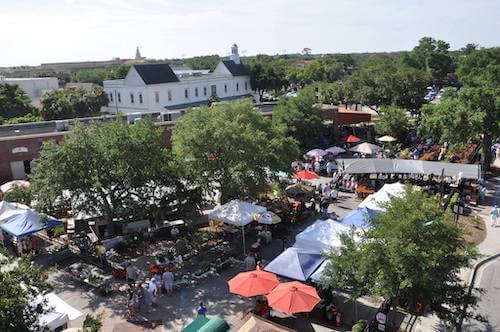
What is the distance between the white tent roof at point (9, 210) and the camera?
18930mm

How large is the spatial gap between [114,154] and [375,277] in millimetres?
10794

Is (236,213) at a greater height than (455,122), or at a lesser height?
lesser

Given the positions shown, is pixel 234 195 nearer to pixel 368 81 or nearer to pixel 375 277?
pixel 375 277

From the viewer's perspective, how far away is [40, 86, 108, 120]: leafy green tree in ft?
199

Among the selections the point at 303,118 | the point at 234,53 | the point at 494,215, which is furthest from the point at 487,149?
the point at 234,53

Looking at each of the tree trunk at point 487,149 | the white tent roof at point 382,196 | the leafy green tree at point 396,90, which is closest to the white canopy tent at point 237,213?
the white tent roof at point 382,196

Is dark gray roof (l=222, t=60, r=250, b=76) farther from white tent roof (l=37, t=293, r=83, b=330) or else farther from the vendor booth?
the vendor booth

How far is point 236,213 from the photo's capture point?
1894 centimetres

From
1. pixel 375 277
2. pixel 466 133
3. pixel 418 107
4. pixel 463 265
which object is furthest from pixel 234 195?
pixel 418 107

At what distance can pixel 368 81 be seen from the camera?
52781mm

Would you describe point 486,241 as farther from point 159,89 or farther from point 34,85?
point 34,85

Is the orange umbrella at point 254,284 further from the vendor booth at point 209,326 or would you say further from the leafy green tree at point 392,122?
the leafy green tree at point 392,122

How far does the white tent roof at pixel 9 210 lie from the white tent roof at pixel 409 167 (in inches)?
697

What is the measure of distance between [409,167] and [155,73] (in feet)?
138
